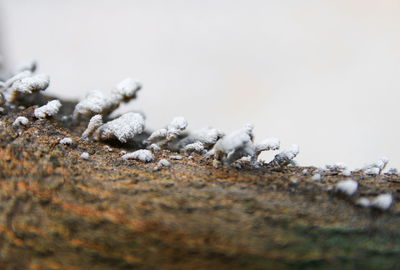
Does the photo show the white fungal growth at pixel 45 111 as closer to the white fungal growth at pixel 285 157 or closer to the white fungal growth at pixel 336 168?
the white fungal growth at pixel 285 157

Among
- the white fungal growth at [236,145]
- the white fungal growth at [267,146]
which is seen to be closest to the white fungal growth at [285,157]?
the white fungal growth at [267,146]

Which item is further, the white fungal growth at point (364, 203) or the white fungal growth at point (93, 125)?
the white fungal growth at point (93, 125)

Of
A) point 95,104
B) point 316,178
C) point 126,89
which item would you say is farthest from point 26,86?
point 316,178

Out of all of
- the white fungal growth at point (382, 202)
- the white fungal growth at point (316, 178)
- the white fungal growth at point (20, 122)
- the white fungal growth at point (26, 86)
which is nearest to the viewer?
the white fungal growth at point (382, 202)

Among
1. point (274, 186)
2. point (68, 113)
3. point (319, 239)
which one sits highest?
point (68, 113)

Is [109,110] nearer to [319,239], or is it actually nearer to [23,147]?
[23,147]

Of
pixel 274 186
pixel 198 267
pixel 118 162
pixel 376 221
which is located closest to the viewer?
pixel 198 267

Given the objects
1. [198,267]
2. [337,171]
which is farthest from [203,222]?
[337,171]
